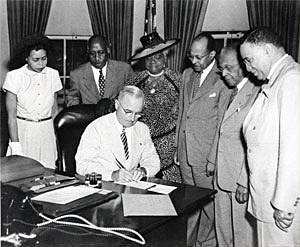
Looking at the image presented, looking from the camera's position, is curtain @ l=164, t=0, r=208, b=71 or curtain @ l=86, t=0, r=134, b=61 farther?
curtain @ l=86, t=0, r=134, b=61

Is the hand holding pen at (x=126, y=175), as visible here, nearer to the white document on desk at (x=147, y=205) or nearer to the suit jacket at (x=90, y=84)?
the white document on desk at (x=147, y=205)

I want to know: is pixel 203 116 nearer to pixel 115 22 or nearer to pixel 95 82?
pixel 95 82

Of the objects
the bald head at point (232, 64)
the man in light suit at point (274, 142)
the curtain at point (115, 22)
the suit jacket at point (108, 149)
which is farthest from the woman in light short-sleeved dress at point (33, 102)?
the curtain at point (115, 22)

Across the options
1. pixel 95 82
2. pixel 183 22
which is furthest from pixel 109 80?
pixel 183 22

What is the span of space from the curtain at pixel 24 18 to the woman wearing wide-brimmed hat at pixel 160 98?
221 cm

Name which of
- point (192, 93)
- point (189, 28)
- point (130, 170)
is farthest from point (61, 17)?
point (130, 170)

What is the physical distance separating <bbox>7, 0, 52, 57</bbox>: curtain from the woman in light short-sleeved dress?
1.67m

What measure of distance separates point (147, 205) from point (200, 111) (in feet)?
4.45

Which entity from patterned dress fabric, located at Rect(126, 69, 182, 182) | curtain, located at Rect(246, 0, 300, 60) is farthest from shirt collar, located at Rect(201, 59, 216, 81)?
curtain, located at Rect(246, 0, 300, 60)

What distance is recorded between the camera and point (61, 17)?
226 inches

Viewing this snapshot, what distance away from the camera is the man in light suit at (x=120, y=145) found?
2.77m

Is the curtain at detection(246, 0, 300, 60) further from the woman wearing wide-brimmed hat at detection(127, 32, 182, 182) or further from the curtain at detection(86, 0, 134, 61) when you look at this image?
the curtain at detection(86, 0, 134, 61)

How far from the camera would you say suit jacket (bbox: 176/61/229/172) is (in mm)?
3363

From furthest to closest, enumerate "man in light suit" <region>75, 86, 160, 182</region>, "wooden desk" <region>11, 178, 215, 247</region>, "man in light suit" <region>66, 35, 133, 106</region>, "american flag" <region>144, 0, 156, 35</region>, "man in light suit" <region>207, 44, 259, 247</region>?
"american flag" <region>144, 0, 156, 35</region>
"man in light suit" <region>66, 35, 133, 106</region>
"man in light suit" <region>207, 44, 259, 247</region>
"man in light suit" <region>75, 86, 160, 182</region>
"wooden desk" <region>11, 178, 215, 247</region>
